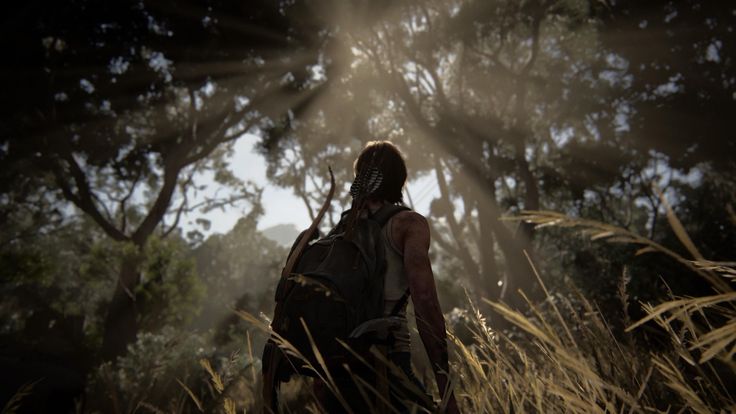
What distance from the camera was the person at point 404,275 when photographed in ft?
4.68

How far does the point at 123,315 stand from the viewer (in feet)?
41.9

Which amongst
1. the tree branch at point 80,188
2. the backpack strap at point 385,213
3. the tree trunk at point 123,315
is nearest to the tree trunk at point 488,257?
the tree trunk at point 123,315

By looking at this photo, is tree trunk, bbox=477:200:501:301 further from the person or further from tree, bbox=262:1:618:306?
the person

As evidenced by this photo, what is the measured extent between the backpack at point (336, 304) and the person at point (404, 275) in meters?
0.08

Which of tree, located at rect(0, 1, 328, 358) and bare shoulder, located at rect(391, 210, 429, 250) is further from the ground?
tree, located at rect(0, 1, 328, 358)

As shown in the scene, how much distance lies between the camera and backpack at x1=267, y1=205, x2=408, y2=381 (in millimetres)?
1345

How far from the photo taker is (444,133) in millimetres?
14031

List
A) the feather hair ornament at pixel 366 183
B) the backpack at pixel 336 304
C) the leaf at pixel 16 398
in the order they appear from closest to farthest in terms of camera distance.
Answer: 1. the leaf at pixel 16 398
2. the backpack at pixel 336 304
3. the feather hair ornament at pixel 366 183

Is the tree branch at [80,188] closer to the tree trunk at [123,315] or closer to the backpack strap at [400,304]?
the tree trunk at [123,315]

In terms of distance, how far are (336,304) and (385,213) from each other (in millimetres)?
521

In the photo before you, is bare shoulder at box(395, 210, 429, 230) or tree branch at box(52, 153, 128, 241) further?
tree branch at box(52, 153, 128, 241)

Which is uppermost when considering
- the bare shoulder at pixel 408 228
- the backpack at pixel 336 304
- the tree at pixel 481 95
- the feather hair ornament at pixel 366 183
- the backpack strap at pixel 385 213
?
the tree at pixel 481 95

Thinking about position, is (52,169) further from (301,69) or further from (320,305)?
(320,305)

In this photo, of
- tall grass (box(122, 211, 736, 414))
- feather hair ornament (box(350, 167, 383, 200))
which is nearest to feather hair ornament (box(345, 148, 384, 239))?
feather hair ornament (box(350, 167, 383, 200))
